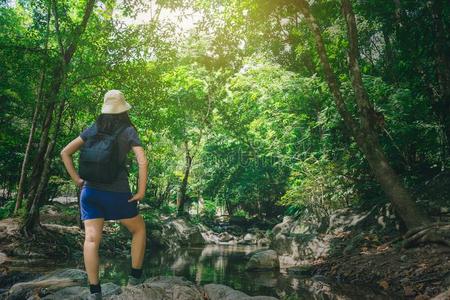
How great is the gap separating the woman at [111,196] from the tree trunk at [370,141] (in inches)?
227

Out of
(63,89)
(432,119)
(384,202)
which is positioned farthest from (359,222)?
(63,89)

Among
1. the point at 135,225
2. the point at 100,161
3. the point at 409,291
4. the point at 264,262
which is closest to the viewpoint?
the point at 100,161

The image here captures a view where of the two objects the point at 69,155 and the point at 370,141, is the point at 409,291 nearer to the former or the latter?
the point at 370,141

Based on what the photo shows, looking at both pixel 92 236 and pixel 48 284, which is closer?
pixel 92 236

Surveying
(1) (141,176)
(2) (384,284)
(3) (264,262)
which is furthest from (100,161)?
(3) (264,262)

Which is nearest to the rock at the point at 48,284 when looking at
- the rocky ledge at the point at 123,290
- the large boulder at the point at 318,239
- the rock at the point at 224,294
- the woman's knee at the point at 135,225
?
the rocky ledge at the point at 123,290

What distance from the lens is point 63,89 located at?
10164 millimetres

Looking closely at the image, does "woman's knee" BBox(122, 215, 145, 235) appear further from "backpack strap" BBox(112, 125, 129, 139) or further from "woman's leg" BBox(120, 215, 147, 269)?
"backpack strap" BBox(112, 125, 129, 139)

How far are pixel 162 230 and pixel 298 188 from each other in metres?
7.95

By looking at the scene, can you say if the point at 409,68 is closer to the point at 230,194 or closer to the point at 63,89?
the point at 63,89

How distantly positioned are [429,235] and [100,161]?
6.47 m

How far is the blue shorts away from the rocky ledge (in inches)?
34.8

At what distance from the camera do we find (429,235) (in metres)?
7.27

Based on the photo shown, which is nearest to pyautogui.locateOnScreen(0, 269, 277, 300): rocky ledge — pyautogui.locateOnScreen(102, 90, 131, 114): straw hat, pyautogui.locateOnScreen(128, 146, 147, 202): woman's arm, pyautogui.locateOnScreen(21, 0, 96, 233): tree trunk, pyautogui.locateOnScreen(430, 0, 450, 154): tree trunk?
pyautogui.locateOnScreen(128, 146, 147, 202): woman's arm
